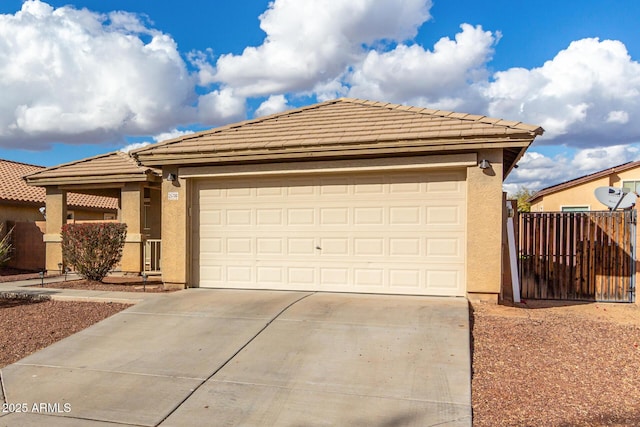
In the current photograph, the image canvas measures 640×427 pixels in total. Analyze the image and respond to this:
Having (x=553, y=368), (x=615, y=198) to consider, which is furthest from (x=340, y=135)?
(x=615, y=198)

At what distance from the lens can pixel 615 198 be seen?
10.9m

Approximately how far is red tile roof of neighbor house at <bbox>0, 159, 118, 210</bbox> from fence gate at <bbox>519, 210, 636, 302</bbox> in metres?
16.2

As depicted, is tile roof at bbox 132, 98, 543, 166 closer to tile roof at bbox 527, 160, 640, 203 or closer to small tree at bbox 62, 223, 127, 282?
small tree at bbox 62, 223, 127, 282

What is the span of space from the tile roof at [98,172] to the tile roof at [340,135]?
125 inches

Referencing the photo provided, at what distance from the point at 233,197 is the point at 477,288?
524cm

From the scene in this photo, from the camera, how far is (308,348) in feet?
20.5

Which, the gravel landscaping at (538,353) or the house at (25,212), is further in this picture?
the house at (25,212)

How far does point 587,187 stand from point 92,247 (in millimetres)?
24604

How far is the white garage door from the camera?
8.98 m

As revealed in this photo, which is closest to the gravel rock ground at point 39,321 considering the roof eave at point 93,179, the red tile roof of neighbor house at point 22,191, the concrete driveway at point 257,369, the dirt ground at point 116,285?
the concrete driveway at point 257,369

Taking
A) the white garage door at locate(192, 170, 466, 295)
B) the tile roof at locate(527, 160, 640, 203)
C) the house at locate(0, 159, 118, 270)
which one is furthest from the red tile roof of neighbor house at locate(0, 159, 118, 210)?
the tile roof at locate(527, 160, 640, 203)

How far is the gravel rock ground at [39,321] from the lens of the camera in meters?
6.84

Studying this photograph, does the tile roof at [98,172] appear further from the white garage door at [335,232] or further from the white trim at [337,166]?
the white garage door at [335,232]

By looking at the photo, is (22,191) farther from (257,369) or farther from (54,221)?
(257,369)
